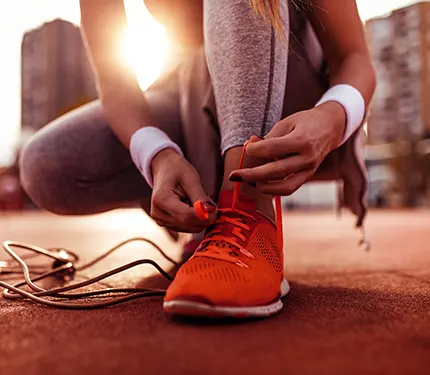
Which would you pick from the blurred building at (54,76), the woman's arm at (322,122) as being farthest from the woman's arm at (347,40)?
the blurred building at (54,76)

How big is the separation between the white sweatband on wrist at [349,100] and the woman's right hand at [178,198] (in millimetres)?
209

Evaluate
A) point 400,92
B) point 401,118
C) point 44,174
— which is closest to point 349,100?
point 44,174

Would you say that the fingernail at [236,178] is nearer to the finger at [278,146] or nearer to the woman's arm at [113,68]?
the finger at [278,146]

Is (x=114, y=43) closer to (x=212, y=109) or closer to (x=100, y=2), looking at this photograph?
(x=100, y=2)

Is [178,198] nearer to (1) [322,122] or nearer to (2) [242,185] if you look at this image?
(2) [242,185]

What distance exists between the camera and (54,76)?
1320 centimetres

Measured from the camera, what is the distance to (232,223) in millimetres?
569

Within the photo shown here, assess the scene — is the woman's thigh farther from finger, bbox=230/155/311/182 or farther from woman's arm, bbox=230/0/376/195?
finger, bbox=230/155/311/182

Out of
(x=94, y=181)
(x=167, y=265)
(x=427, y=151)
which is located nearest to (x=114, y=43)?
(x=94, y=181)

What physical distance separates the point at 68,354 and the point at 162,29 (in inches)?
31.8

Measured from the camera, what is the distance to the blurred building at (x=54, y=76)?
12695 mm

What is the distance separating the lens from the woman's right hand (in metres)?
0.54

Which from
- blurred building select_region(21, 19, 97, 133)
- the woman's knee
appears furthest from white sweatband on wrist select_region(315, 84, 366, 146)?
blurred building select_region(21, 19, 97, 133)

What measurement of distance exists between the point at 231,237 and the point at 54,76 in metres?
13.8
